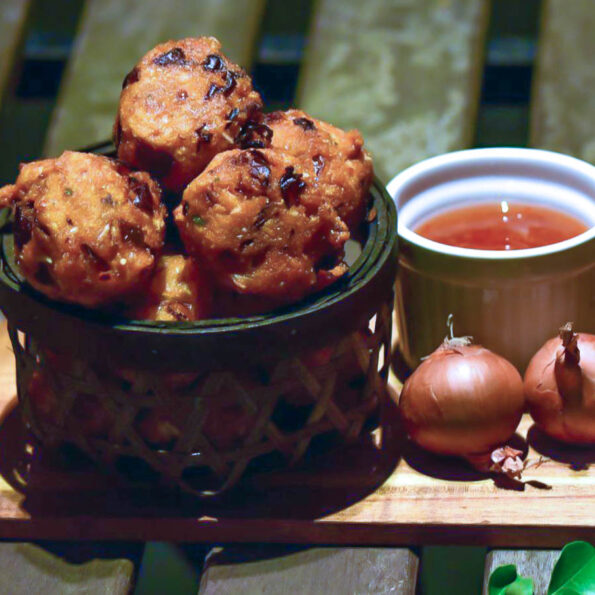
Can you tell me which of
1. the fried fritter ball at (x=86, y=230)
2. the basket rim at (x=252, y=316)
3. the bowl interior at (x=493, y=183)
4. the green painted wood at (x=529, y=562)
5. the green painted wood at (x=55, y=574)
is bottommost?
→ the green painted wood at (x=55, y=574)

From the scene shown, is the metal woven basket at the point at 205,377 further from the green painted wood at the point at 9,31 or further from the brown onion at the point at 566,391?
the green painted wood at the point at 9,31

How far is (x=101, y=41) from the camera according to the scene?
72.0 inches

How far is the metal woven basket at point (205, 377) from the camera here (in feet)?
2.78

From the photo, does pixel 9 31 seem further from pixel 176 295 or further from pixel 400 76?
pixel 176 295

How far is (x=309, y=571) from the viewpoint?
0.91 m

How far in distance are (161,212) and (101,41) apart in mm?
1026

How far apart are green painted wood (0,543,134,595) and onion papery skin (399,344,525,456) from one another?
29 cm

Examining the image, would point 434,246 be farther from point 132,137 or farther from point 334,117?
point 334,117

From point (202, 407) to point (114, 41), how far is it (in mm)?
1110

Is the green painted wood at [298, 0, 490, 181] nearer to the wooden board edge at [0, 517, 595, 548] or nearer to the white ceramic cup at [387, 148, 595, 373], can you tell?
the white ceramic cup at [387, 148, 595, 373]

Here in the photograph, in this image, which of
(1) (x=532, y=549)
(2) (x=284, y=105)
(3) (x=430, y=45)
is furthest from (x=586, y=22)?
(1) (x=532, y=549)

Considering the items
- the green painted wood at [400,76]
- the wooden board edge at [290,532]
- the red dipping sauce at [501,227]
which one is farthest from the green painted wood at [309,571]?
the green painted wood at [400,76]

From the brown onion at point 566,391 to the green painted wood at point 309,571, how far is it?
0.18m

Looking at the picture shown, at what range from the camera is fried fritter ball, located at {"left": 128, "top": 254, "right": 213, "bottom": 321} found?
2.90ft
